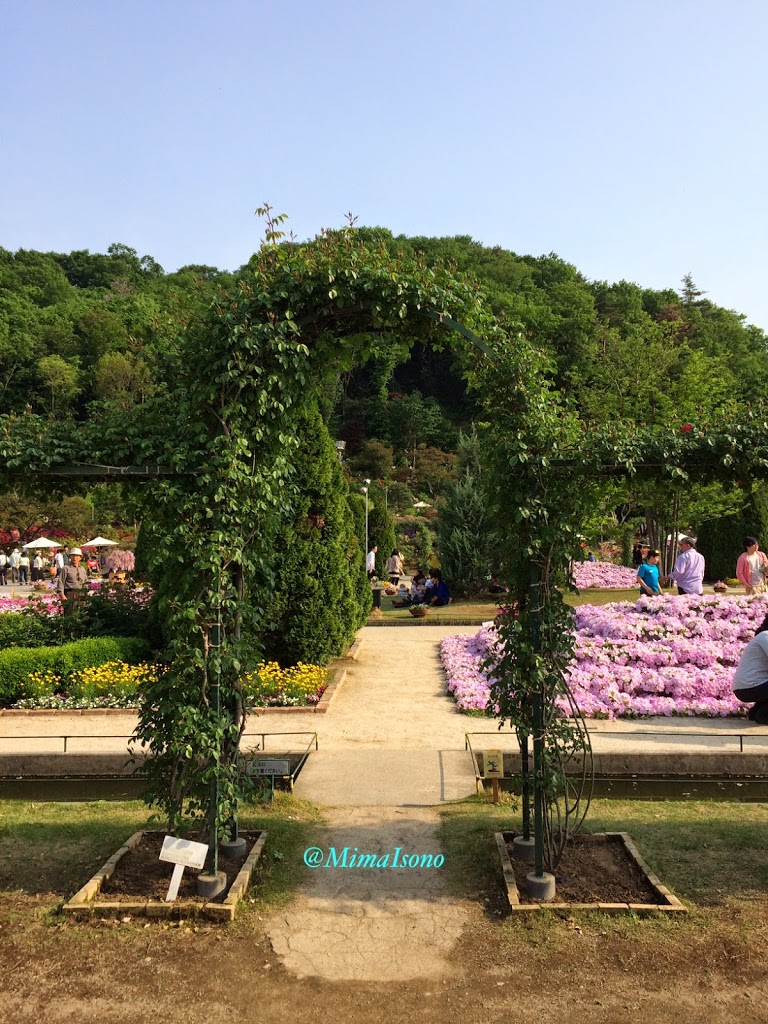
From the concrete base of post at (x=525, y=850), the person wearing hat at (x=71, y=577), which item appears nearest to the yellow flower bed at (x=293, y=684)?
the concrete base of post at (x=525, y=850)

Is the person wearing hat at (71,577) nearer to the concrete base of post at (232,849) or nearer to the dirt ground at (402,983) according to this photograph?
the concrete base of post at (232,849)

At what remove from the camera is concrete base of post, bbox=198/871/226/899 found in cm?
488

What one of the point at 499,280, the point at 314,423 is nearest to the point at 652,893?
the point at 314,423

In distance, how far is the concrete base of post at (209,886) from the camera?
4883 mm

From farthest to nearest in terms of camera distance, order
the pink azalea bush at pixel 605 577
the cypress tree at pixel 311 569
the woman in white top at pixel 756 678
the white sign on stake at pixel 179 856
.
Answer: the pink azalea bush at pixel 605 577
the cypress tree at pixel 311 569
the woman in white top at pixel 756 678
the white sign on stake at pixel 179 856

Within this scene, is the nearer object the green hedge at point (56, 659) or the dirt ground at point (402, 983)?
the dirt ground at point (402, 983)

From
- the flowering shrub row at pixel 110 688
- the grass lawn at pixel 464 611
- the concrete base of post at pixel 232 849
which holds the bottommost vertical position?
the concrete base of post at pixel 232 849

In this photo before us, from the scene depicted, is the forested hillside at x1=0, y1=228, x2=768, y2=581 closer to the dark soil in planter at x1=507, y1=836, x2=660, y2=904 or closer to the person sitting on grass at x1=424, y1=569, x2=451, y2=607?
the person sitting on grass at x1=424, y1=569, x2=451, y2=607

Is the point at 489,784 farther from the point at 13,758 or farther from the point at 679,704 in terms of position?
the point at 13,758

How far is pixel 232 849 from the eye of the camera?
17.7ft

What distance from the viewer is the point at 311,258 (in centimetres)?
520

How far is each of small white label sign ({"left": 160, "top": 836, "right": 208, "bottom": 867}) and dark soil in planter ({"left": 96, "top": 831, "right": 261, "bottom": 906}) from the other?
221 mm

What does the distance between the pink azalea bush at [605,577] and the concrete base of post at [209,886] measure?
66.2 feet

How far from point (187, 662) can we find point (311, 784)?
8.24ft
